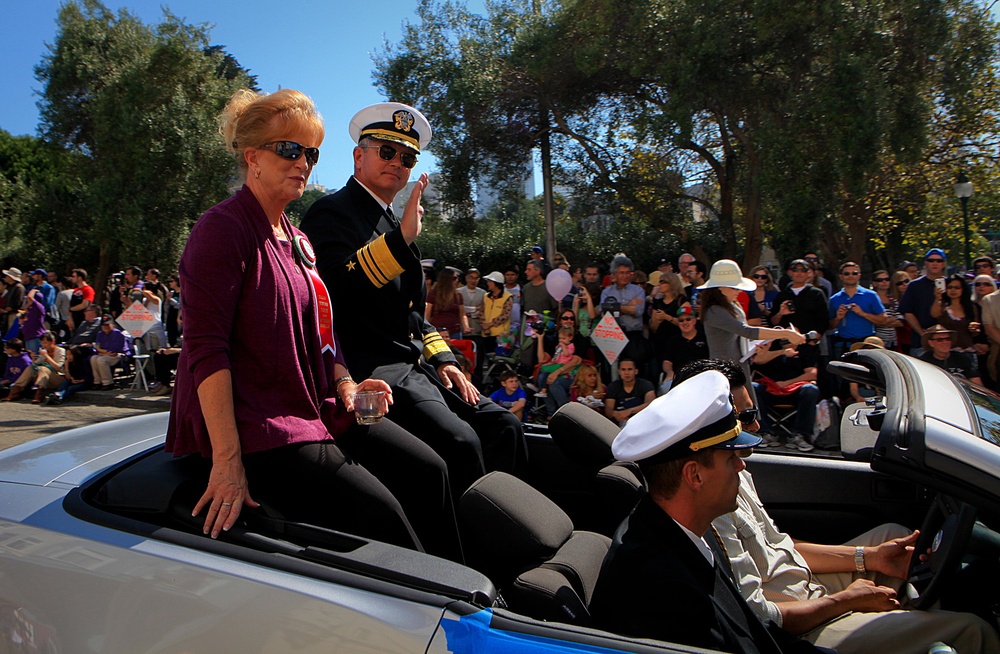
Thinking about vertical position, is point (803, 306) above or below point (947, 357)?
above

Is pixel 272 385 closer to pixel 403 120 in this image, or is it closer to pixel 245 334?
pixel 245 334

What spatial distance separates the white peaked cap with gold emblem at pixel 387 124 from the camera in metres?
2.92

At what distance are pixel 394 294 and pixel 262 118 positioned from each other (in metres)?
0.84

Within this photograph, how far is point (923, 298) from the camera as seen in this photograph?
8.03 meters

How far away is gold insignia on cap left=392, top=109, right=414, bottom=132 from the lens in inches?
115

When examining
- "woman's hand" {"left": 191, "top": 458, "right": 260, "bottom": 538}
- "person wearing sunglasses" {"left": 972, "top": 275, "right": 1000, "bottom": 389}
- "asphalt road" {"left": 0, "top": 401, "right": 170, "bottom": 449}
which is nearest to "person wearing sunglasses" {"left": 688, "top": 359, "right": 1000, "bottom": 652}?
"woman's hand" {"left": 191, "top": 458, "right": 260, "bottom": 538}

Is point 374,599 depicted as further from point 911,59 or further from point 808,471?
point 911,59

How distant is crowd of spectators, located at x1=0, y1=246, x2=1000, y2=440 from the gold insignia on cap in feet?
15.1

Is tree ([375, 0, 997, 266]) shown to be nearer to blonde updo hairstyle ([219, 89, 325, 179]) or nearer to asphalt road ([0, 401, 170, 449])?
asphalt road ([0, 401, 170, 449])

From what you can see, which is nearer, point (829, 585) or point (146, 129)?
point (829, 585)

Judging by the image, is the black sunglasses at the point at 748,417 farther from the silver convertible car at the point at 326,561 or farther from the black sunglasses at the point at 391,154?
the black sunglasses at the point at 391,154

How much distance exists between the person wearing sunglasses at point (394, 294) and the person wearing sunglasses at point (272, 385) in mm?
240

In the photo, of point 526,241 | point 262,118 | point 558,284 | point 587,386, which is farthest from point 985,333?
point 526,241

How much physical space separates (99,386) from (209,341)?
1203 centimetres
